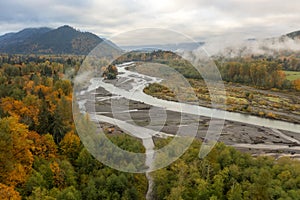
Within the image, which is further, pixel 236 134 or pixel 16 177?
pixel 236 134

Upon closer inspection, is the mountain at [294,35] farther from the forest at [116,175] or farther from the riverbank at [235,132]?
the forest at [116,175]

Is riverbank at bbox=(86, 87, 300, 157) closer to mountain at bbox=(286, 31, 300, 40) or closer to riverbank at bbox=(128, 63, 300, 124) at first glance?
riverbank at bbox=(128, 63, 300, 124)

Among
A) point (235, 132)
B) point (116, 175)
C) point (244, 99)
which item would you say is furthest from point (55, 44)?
point (116, 175)

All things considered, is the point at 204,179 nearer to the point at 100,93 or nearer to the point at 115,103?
the point at 115,103

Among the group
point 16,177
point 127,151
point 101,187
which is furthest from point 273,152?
point 16,177

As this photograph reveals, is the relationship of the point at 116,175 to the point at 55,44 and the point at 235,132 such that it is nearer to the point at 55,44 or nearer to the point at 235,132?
the point at 235,132

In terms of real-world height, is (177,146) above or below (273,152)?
above

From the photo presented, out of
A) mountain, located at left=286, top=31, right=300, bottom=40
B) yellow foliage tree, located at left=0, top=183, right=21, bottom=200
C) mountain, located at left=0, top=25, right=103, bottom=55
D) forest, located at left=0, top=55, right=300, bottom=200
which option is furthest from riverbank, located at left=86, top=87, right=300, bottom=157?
mountain, located at left=286, top=31, right=300, bottom=40

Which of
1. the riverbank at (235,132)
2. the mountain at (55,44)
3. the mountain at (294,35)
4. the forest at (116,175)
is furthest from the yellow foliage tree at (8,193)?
the mountain at (294,35)

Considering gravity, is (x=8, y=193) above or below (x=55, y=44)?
below

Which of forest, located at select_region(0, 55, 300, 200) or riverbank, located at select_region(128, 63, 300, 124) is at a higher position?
forest, located at select_region(0, 55, 300, 200)

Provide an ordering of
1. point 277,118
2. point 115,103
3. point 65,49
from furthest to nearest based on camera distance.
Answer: point 65,49 → point 115,103 → point 277,118
